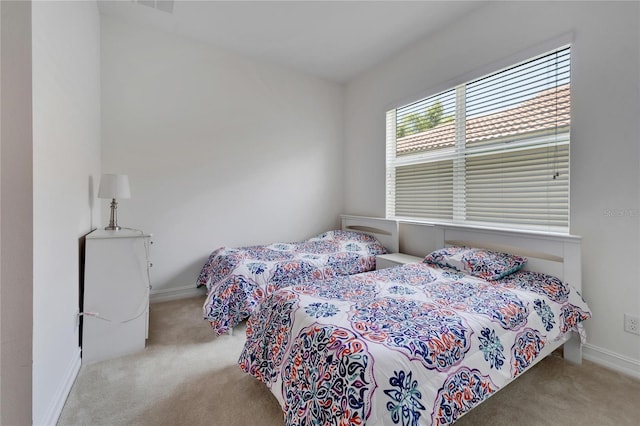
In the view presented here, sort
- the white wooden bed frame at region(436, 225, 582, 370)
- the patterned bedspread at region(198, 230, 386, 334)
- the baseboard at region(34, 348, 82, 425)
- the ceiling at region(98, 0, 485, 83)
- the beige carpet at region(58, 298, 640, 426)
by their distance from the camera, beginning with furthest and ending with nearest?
the ceiling at region(98, 0, 485, 83)
the patterned bedspread at region(198, 230, 386, 334)
the white wooden bed frame at region(436, 225, 582, 370)
the beige carpet at region(58, 298, 640, 426)
the baseboard at region(34, 348, 82, 425)

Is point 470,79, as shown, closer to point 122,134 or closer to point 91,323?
point 122,134

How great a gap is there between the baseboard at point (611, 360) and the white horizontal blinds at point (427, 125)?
1914mm

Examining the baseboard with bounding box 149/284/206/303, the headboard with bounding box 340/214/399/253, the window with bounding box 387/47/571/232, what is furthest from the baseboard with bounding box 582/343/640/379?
the baseboard with bounding box 149/284/206/303

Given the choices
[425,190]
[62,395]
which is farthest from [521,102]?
[62,395]

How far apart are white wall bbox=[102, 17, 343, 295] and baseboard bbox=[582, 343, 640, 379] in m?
2.93

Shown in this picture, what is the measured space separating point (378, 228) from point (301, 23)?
2349 mm

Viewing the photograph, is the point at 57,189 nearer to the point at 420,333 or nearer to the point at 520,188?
the point at 420,333

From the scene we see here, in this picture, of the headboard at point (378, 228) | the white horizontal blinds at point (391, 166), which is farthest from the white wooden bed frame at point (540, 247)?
the white horizontal blinds at point (391, 166)

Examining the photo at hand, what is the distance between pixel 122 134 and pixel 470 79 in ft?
11.1

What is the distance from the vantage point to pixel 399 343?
1.12 m

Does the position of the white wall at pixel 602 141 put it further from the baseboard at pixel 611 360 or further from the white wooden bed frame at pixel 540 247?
the white wooden bed frame at pixel 540 247

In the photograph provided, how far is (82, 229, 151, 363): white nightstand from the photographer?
193 centimetres

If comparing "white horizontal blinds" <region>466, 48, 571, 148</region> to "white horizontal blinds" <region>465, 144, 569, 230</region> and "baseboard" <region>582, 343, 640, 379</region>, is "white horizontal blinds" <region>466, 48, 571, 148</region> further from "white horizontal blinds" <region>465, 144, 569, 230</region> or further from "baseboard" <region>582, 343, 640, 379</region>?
"baseboard" <region>582, 343, 640, 379</region>

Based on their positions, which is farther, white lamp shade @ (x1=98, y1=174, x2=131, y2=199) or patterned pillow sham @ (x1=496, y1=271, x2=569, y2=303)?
white lamp shade @ (x1=98, y1=174, x2=131, y2=199)
